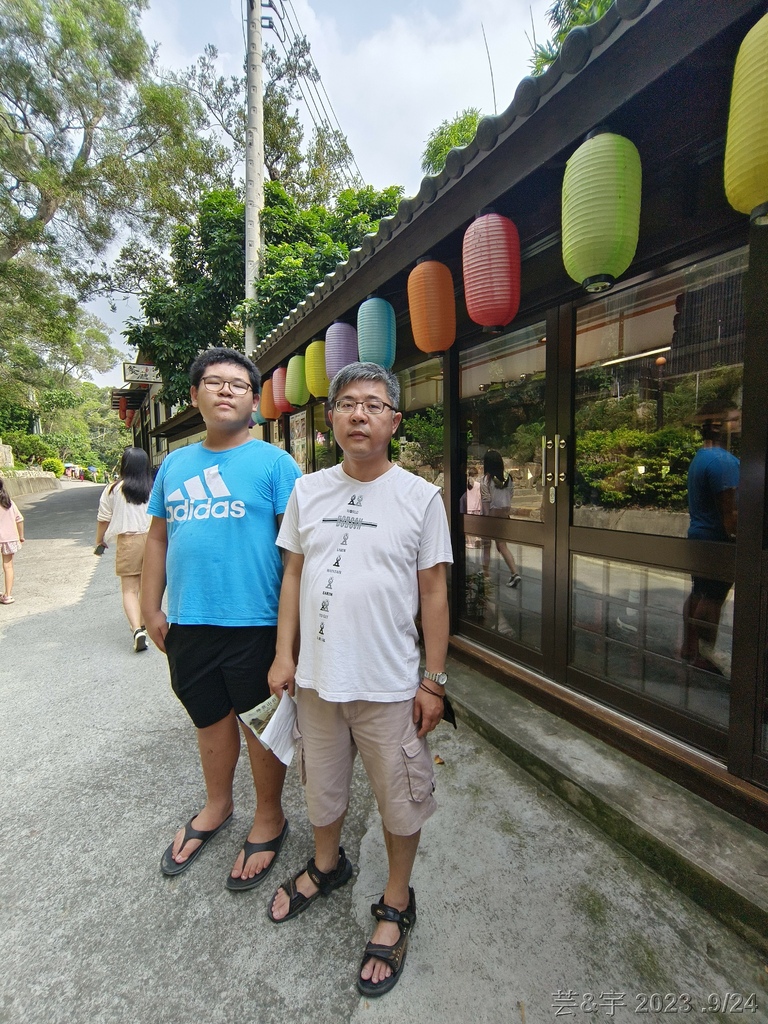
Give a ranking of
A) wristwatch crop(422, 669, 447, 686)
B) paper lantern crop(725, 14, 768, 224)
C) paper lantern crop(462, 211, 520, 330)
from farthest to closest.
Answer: paper lantern crop(462, 211, 520, 330) → wristwatch crop(422, 669, 447, 686) → paper lantern crop(725, 14, 768, 224)

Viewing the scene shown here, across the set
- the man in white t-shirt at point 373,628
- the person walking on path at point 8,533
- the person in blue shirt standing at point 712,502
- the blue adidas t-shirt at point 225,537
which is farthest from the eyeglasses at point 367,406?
the person walking on path at point 8,533

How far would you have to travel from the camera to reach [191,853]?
1.91m

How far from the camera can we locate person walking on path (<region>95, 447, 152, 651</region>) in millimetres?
4078

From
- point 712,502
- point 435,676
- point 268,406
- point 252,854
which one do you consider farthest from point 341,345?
point 252,854

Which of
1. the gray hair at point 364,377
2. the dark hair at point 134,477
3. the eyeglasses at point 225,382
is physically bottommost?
the dark hair at point 134,477

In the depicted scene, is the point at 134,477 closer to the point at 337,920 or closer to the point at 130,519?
the point at 130,519

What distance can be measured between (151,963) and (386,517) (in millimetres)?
1651

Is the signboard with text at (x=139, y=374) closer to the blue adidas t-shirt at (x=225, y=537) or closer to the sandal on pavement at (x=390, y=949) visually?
the blue adidas t-shirt at (x=225, y=537)

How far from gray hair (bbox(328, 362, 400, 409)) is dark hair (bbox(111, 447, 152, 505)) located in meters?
3.20

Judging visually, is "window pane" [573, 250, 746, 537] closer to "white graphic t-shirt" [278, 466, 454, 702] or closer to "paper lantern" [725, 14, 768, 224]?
"paper lantern" [725, 14, 768, 224]

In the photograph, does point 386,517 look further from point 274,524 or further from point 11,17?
point 11,17

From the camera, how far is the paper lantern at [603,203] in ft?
5.63

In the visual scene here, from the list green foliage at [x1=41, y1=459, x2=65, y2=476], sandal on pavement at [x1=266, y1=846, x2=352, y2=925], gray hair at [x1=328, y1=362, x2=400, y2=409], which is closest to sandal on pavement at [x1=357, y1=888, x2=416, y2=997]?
sandal on pavement at [x1=266, y1=846, x2=352, y2=925]

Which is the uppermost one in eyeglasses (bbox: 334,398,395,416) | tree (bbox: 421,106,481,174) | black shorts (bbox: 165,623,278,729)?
tree (bbox: 421,106,481,174)
